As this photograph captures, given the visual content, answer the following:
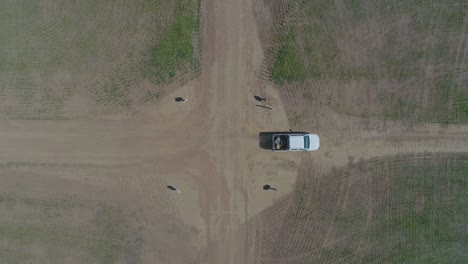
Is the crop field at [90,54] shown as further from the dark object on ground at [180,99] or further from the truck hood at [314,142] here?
the truck hood at [314,142]

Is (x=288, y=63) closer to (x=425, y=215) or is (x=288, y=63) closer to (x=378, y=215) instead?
(x=378, y=215)

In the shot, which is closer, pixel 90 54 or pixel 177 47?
pixel 177 47

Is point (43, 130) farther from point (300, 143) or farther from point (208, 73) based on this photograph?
point (300, 143)

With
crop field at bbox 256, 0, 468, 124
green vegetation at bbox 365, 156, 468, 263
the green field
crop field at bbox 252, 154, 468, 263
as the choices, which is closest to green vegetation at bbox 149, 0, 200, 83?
crop field at bbox 256, 0, 468, 124

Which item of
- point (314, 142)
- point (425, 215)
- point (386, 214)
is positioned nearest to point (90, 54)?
point (314, 142)

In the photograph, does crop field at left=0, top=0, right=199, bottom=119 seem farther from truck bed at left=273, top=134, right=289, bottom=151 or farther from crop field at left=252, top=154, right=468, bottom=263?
crop field at left=252, top=154, right=468, bottom=263

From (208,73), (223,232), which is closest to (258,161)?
(223,232)

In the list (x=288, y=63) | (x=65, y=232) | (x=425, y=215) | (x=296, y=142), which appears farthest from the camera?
(x=65, y=232)

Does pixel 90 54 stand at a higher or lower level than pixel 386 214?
higher
